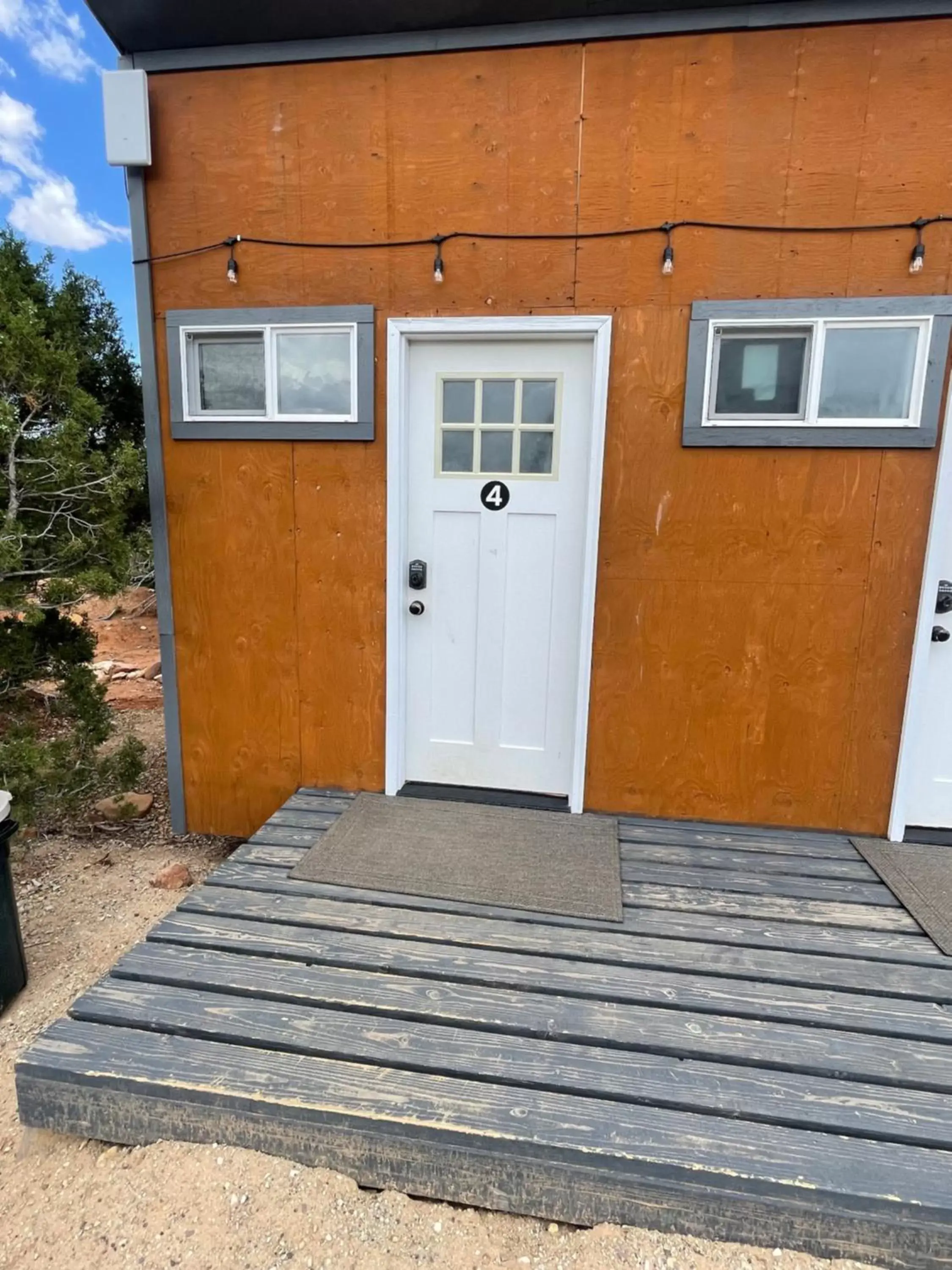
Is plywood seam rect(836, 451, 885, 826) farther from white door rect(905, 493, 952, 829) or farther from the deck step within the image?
the deck step

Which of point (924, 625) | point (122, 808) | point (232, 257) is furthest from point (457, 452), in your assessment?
point (122, 808)

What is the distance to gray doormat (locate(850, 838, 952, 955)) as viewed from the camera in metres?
1.85

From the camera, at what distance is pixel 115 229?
309 cm

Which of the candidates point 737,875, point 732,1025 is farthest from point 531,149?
point 732,1025

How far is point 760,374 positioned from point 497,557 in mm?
1156

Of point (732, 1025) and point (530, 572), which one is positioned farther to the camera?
point (530, 572)

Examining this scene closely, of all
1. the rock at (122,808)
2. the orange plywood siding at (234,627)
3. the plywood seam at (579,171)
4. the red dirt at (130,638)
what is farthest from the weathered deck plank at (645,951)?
the red dirt at (130,638)

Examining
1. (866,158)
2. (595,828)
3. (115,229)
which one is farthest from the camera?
(115,229)

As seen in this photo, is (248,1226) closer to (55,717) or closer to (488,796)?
(488,796)

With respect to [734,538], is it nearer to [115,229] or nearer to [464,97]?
[464,97]

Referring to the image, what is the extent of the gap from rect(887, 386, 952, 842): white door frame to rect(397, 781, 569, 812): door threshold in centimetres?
125

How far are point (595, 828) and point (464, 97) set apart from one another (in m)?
2.69

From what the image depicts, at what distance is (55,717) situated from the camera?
10.1 ft

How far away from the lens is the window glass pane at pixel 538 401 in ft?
7.86
